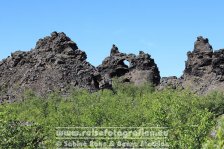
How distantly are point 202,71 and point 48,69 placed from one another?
182 feet

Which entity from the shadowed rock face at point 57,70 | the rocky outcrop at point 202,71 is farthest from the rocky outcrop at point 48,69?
the rocky outcrop at point 202,71

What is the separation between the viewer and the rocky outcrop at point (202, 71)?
148750 millimetres

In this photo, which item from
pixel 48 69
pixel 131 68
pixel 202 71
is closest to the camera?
pixel 48 69

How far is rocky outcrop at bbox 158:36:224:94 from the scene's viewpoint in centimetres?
14875

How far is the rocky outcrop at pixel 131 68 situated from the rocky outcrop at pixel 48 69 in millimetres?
18479

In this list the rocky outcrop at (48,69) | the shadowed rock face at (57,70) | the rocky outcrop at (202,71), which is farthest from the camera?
the rocky outcrop at (202,71)

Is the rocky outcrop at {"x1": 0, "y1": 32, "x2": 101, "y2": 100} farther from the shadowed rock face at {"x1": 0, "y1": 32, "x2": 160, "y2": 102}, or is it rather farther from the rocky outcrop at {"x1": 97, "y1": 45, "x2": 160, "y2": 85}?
the rocky outcrop at {"x1": 97, "y1": 45, "x2": 160, "y2": 85}

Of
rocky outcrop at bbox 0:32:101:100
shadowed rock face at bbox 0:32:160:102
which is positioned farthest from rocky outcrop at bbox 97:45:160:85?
rocky outcrop at bbox 0:32:101:100

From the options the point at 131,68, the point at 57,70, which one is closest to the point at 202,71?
the point at 131,68

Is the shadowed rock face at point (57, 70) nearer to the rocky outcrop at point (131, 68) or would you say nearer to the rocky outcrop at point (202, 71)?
the rocky outcrop at point (131, 68)

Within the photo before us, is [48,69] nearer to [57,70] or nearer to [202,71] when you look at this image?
[57,70]

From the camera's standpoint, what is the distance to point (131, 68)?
169500mm

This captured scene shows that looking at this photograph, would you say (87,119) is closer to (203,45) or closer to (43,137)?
(43,137)

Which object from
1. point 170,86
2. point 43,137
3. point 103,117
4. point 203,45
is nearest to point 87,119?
point 103,117
